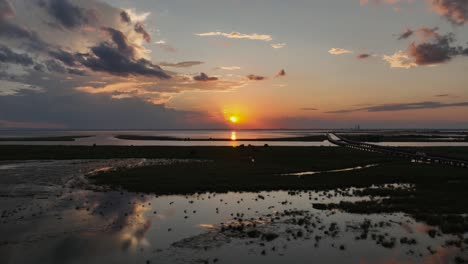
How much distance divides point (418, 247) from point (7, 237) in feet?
76.7

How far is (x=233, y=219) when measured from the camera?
25312 mm

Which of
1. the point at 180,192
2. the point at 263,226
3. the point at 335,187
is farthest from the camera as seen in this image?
the point at 335,187

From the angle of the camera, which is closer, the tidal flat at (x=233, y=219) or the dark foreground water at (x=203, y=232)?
the dark foreground water at (x=203, y=232)

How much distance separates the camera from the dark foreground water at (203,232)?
17781 millimetres

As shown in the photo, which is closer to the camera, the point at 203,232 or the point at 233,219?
the point at 203,232

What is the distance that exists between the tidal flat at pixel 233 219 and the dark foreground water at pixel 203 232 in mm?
65

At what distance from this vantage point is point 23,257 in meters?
17.3

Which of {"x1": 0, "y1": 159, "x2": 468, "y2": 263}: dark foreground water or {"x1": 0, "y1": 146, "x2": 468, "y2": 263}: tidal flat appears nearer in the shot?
{"x1": 0, "y1": 159, "x2": 468, "y2": 263}: dark foreground water

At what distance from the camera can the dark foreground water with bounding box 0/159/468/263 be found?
17.8m

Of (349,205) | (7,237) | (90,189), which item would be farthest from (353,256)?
(90,189)

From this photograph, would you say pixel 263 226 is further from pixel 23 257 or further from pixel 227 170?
pixel 227 170

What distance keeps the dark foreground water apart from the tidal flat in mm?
65

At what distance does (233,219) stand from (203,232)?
148 inches

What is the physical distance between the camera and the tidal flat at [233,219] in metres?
18.2
